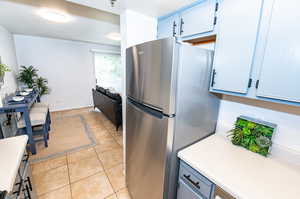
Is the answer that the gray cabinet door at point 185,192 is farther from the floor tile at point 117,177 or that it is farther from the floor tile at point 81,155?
the floor tile at point 81,155

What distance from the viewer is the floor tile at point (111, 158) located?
6.86ft

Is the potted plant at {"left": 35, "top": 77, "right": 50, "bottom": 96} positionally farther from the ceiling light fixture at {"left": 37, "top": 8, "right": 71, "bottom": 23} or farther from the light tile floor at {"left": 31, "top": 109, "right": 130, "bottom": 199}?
the light tile floor at {"left": 31, "top": 109, "right": 130, "bottom": 199}

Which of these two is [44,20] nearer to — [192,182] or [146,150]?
[146,150]

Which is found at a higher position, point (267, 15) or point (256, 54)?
point (267, 15)

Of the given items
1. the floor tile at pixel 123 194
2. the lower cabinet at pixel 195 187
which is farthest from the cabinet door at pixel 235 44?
the floor tile at pixel 123 194

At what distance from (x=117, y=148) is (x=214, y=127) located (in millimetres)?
1842

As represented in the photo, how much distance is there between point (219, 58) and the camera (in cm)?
105

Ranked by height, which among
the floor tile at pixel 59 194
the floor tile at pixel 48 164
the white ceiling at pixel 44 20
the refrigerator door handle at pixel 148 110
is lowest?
the floor tile at pixel 59 194

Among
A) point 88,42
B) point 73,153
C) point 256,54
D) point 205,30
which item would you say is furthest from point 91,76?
point 256,54

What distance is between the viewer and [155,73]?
0.96 metres

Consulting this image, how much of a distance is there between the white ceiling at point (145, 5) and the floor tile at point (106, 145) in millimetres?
2226

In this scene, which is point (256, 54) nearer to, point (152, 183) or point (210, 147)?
point (210, 147)

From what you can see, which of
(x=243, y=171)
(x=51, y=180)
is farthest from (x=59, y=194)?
(x=243, y=171)

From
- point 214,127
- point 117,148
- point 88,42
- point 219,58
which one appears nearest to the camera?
point 219,58
